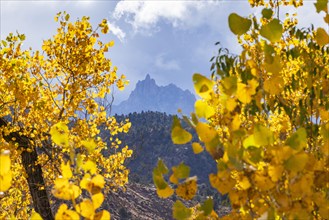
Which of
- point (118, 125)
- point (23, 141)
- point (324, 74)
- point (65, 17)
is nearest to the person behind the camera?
point (324, 74)

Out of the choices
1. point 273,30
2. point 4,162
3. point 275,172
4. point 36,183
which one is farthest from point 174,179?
point 36,183

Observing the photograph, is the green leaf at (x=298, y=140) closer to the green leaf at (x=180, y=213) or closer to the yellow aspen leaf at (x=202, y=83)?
the yellow aspen leaf at (x=202, y=83)

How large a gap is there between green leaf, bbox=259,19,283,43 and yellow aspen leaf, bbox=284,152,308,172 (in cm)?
60

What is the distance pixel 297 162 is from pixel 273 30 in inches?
25.5

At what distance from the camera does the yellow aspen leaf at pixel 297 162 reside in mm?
1423

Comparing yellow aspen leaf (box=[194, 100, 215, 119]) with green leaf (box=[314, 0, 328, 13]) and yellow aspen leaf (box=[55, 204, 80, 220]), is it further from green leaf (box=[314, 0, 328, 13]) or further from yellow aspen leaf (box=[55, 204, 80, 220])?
green leaf (box=[314, 0, 328, 13])

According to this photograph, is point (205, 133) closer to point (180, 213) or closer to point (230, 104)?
point (230, 104)

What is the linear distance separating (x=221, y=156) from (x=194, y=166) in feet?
537

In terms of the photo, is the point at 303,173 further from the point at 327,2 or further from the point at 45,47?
the point at 45,47

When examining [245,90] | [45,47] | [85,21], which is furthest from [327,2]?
[45,47]

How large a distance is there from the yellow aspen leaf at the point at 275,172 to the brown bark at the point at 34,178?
8033mm

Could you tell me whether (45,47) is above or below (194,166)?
below

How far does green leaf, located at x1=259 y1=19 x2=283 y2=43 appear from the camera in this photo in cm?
174

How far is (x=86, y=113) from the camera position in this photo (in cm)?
871
